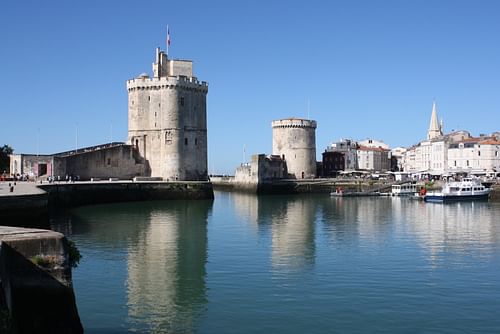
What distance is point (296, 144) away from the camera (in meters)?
73.9

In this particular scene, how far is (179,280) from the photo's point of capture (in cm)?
1589

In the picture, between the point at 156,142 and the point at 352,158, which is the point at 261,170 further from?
the point at 352,158

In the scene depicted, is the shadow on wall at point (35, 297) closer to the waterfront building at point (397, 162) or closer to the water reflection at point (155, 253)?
the water reflection at point (155, 253)

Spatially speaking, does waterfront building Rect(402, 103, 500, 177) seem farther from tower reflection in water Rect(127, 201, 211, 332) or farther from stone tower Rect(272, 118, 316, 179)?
tower reflection in water Rect(127, 201, 211, 332)

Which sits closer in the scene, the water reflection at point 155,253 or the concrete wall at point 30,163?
the water reflection at point 155,253

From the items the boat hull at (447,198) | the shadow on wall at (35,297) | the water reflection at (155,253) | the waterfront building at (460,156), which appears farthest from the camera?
the waterfront building at (460,156)

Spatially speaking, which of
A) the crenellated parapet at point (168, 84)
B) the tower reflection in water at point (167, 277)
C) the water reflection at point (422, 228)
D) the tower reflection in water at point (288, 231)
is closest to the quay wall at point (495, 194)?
the water reflection at point (422, 228)

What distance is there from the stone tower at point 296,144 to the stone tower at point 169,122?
22053 mm

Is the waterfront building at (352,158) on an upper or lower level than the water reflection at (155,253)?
upper

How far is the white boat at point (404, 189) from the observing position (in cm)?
6266

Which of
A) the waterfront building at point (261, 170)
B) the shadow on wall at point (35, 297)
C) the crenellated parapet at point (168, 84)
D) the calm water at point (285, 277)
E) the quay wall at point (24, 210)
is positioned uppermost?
the crenellated parapet at point (168, 84)

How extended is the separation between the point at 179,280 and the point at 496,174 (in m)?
67.6

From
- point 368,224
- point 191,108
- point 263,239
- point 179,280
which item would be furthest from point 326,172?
point 179,280

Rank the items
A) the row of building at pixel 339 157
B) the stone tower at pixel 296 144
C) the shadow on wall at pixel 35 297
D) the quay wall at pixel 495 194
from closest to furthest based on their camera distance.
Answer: the shadow on wall at pixel 35 297 < the quay wall at pixel 495 194 < the row of building at pixel 339 157 < the stone tower at pixel 296 144
